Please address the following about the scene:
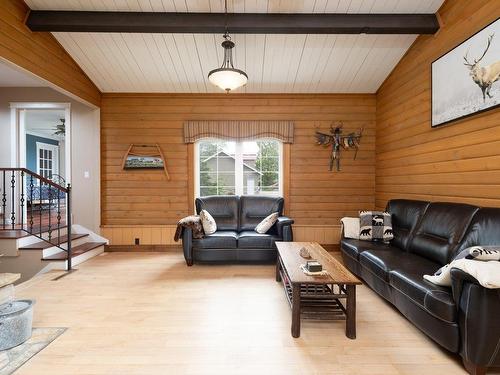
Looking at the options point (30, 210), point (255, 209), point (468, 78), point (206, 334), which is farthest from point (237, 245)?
point (30, 210)

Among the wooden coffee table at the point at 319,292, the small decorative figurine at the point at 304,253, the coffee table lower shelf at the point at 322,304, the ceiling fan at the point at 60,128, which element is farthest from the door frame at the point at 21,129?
the coffee table lower shelf at the point at 322,304

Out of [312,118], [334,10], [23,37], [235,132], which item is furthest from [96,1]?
[312,118]

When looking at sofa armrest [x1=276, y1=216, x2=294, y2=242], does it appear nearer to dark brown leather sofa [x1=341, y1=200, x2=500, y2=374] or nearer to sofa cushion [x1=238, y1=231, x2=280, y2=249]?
sofa cushion [x1=238, y1=231, x2=280, y2=249]

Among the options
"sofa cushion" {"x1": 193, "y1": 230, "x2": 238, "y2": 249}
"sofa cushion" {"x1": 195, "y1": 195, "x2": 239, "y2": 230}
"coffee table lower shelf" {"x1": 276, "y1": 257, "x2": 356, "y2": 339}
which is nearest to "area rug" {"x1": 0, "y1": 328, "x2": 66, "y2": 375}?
"sofa cushion" {"x1": 193, "y1": 230, "x2": 238, "y2": 249}

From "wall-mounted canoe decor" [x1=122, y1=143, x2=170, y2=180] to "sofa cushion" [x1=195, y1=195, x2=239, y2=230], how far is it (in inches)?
36.9

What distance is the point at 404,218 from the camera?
131 inches

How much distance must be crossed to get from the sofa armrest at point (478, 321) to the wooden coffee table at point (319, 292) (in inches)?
25.7

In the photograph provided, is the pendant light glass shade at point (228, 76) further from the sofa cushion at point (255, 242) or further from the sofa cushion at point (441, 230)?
the sofa cushion at point (441, 230)

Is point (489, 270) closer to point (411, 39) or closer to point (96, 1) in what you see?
point (411, 39)

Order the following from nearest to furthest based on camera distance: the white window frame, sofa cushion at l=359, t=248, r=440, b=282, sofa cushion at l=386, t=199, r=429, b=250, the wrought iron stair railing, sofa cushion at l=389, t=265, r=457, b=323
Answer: sofa cushion at l=389, t=265, r=457, b=323, sofa cushion at l=359, t=248, r=440, b=282, sofa cushion at l=386, t=199, r=429, b=250, the wrought iron stair railing, the white window frame

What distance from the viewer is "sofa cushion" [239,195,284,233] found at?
4.40 m

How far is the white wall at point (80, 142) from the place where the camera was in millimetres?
4730

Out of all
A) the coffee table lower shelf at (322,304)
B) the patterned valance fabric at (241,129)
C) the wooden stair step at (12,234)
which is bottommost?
the coffee table lower shelf at (322,304)

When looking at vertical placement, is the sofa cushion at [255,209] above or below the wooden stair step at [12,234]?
above
